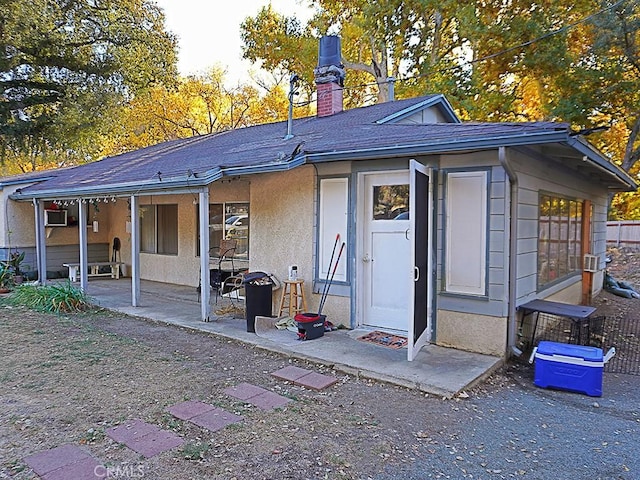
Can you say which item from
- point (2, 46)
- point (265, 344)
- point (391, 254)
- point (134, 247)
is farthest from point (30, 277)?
point (391, 254)

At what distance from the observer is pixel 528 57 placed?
50.4 feet

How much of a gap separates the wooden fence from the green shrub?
18.3 meters

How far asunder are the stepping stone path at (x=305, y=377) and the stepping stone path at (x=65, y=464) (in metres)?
1.92

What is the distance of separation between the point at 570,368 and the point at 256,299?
12.5 ft

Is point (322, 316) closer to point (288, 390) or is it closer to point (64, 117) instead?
point (288, 390)

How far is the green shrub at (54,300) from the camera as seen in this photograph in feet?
25.6

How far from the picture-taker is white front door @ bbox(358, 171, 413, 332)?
5.93m

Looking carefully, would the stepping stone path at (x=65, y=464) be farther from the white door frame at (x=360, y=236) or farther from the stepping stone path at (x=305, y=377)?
the white door frame at (x=360, y=236)

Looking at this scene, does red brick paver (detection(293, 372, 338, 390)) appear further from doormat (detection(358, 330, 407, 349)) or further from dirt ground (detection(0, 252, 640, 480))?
doormat (detection(358, 330, 407, 349))

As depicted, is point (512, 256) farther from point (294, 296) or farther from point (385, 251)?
point (294, 296)

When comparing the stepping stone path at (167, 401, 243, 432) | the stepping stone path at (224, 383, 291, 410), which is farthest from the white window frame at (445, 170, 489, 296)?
the stepping stone path at (167, 401, 243, 432)

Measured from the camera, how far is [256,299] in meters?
6.48

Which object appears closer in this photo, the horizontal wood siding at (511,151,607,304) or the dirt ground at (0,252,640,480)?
the dirt ground at (0,252,640,480)

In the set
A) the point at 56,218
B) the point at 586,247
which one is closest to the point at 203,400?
the point at 586,247
